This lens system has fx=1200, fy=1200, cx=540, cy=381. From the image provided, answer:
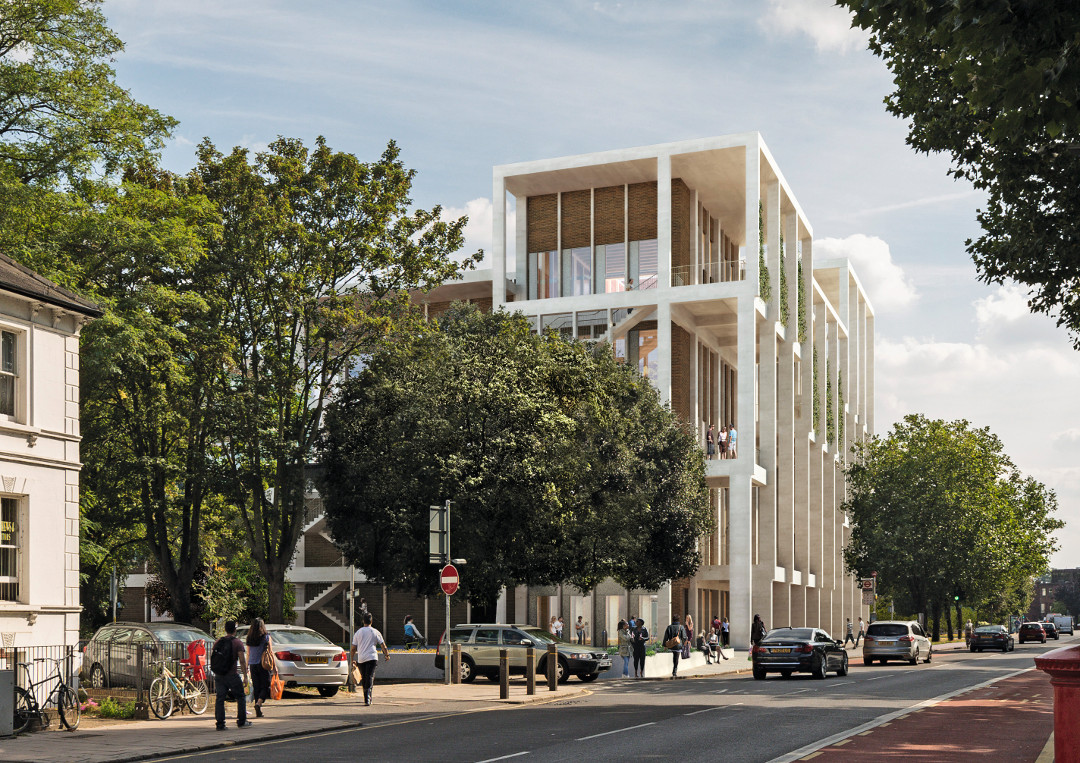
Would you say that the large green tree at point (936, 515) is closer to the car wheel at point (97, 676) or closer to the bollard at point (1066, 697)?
the car wheel at point (97, 676)

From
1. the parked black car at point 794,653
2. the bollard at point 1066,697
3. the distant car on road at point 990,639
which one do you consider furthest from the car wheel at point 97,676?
the distant car on road at point 990,639

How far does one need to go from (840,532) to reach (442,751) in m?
69.4

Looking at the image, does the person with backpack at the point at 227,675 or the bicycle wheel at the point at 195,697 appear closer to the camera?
the person with backpack at the point at 227,675

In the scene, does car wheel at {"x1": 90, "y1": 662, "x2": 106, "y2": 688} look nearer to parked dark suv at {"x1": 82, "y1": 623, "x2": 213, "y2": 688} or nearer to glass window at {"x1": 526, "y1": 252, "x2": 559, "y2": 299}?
parked dark suv at {"x1": 82, "y1": 623, "x2": 213, "y2": 688}

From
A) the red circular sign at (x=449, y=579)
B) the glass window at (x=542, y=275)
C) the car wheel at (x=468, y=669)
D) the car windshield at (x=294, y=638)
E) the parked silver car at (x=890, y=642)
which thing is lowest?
the parked silver car at (x=890, y=642)

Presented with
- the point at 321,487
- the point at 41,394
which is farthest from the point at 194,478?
the point at 41,394

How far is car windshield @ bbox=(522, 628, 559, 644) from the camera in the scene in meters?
31.0

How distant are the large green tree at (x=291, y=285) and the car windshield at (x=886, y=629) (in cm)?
1959

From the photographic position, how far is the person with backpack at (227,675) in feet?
60.1

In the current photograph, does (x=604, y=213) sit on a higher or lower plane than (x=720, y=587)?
higher

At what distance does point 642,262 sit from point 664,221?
297cm

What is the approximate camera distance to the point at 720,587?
60375mm

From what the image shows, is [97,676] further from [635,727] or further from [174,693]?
[635,727]

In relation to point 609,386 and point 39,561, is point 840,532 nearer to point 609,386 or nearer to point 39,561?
point 609,386
